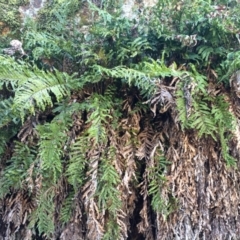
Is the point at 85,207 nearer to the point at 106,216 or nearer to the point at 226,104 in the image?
the point at 106,216

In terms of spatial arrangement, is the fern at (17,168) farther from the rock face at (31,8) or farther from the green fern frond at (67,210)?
the rock face at (31,8)

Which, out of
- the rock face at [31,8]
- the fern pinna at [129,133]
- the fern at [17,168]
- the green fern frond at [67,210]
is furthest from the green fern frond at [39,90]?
the rock face at [31,8]

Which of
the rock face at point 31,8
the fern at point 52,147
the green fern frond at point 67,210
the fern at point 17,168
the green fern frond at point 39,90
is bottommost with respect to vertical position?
the green fern frond at point 67,210

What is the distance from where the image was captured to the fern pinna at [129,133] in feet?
4.33

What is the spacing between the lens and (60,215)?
1.40 m

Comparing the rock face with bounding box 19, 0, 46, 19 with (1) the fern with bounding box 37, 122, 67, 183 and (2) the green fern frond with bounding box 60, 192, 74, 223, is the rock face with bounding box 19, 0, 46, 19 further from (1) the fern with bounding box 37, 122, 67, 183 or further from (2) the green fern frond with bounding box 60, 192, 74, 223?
(2) the green fern frond with bounding box 60, 192, 74, 223

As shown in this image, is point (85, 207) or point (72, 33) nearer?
point (85, 207)

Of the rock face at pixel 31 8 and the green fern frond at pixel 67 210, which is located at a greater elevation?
the rock face at pixel 31 8

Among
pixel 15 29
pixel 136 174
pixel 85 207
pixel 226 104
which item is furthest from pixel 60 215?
pixel 15 29

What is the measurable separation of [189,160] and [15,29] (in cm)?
118

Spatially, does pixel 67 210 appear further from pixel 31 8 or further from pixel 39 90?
pixel 31 8

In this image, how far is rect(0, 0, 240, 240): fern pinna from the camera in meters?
1.32

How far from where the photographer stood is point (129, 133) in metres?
1.43

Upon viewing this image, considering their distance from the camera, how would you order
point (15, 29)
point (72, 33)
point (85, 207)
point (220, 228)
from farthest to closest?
point (15, 29)
point (72, 33)
point (220, 228)
point (85, 207)
